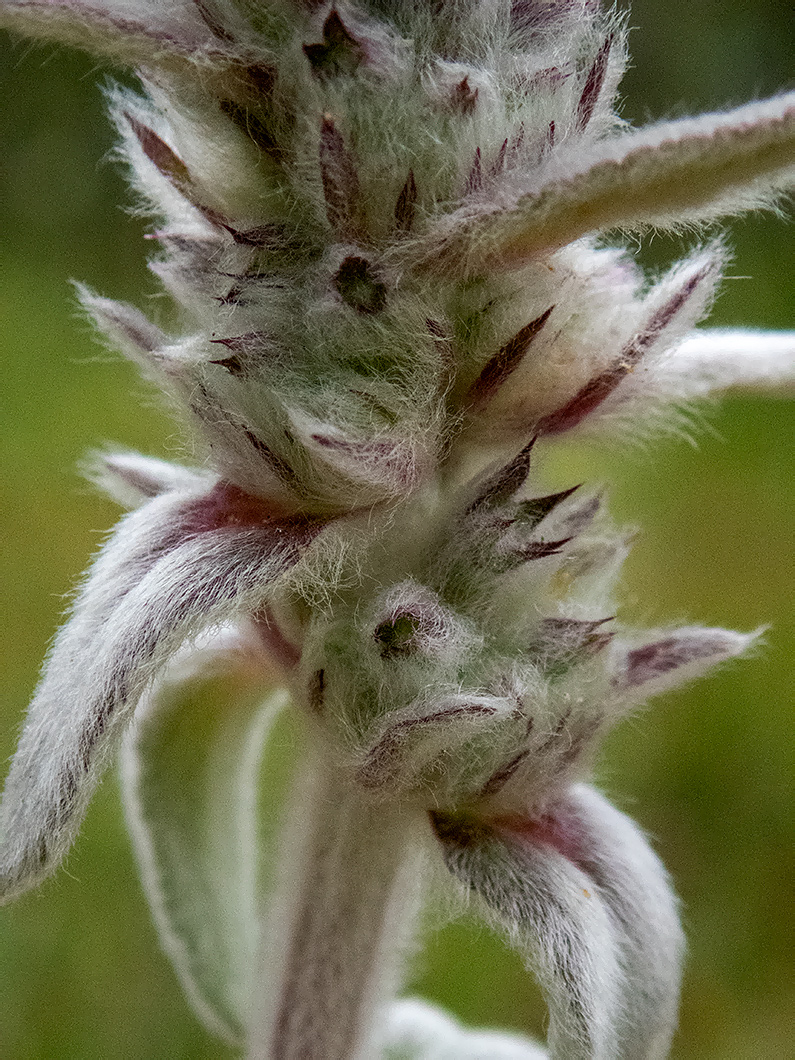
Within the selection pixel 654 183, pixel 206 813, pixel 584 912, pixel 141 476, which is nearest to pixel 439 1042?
pixel 206 813

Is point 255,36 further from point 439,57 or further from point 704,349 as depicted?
point 704,349

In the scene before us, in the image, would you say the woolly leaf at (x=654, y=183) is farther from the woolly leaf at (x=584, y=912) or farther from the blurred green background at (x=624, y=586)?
the woolly leaf at (x=584, y=912)

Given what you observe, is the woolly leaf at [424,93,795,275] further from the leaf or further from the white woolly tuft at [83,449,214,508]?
the leaf

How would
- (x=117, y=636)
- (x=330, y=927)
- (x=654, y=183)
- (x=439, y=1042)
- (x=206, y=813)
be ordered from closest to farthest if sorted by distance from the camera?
(x=654, y=183) < (x=117, y=636) < (x=330, y=927) < (x=206, y=813) < (x=439, y=1042)

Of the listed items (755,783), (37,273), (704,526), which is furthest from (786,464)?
(37,273)

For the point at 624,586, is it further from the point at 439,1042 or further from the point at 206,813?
the point at 439,1042
